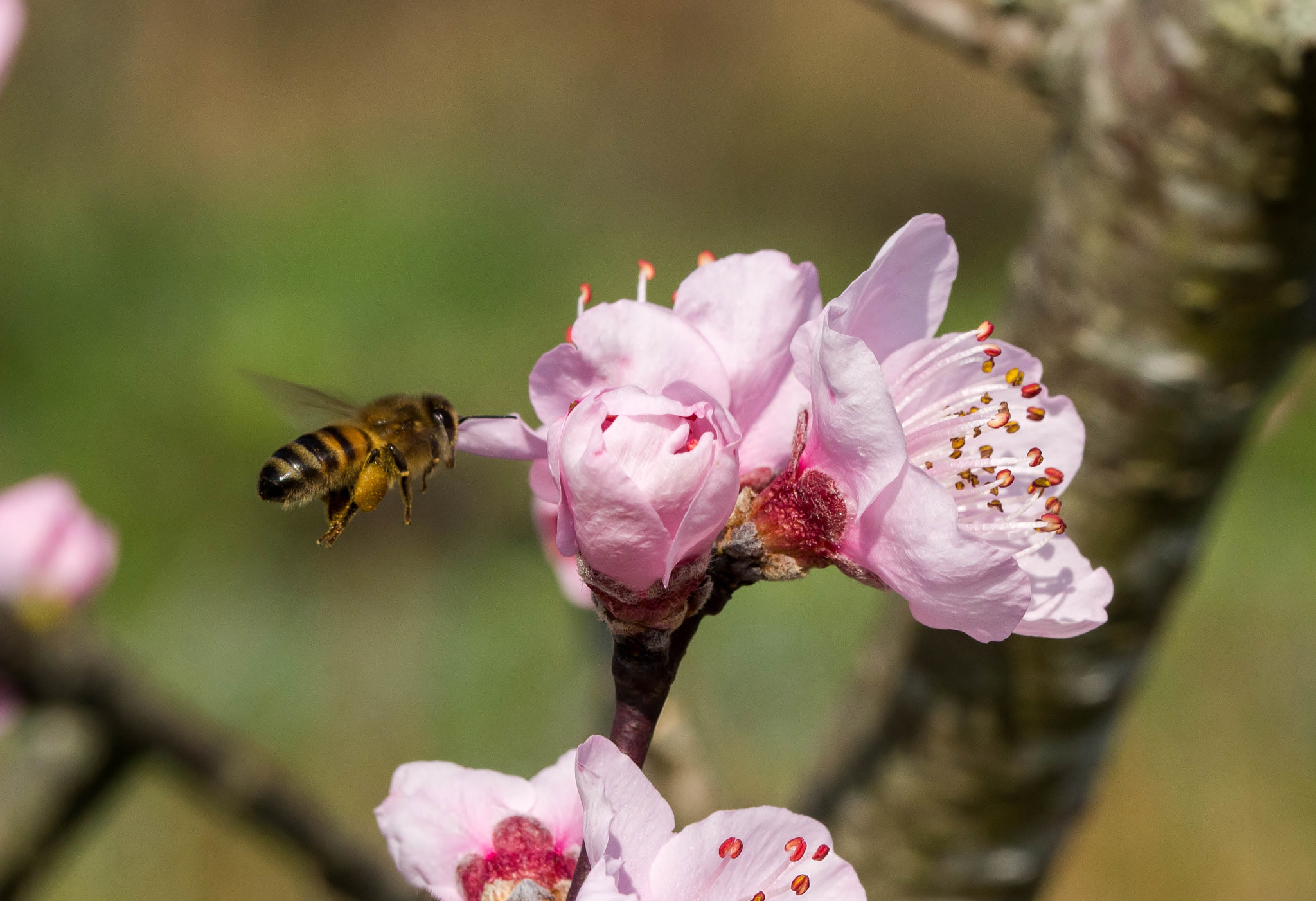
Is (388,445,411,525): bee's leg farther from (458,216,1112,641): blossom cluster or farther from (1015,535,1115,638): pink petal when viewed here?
(1015,535,1115,638): pink petal

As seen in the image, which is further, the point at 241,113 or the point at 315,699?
the point at 241,113

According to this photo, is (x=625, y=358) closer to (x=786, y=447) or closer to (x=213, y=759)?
(x=786, y=447)

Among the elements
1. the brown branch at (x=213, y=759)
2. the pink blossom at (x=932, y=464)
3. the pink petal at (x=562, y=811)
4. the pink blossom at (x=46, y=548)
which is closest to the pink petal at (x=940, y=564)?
the pink blossom at (x=932, y=464)

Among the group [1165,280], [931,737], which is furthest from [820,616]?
[1165,280]

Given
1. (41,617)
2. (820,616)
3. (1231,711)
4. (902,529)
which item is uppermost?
(902,529)

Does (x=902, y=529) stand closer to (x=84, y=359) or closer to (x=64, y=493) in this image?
(x=64, y=493)

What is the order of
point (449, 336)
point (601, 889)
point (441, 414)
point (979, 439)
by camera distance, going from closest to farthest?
point (601, 889) < point (979, 439) < point (441, 414) < point (449, 336)

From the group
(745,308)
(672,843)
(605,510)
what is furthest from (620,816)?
(745,308)
